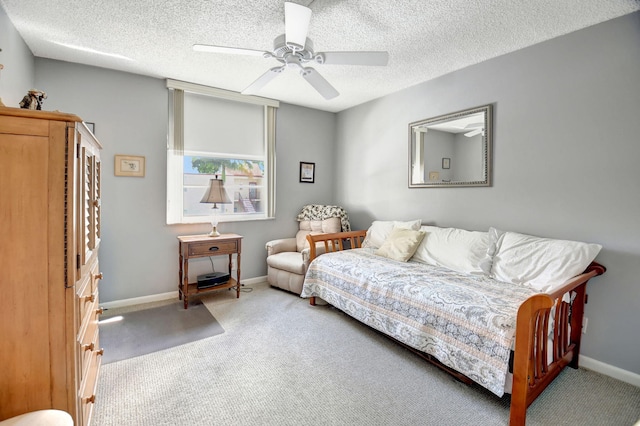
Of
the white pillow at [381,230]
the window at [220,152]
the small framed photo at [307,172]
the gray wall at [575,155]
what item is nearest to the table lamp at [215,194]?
the window at [220,152]

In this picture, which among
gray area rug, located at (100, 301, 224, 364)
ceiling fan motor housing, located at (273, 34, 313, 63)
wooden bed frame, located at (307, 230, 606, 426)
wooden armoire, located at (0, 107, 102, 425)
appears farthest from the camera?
gray area rug, located at (100, 301, 224, 364)

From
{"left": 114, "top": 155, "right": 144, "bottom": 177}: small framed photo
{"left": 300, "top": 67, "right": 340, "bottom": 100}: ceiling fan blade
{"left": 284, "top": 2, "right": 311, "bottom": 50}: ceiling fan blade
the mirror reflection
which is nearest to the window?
{"left": 114, "top": 155, "right": 144, "bottom": 177}: small framed photo

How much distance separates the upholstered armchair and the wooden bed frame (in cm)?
159

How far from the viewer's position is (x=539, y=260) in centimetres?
224

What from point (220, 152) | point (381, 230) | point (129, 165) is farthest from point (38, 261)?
point (381, 230)

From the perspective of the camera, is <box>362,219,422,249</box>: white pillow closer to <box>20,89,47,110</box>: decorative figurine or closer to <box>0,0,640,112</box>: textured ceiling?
<box>0,0,640,112</box>: textured ceiling

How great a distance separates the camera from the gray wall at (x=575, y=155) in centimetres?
208

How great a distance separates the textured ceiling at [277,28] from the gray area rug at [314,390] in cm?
→ 247

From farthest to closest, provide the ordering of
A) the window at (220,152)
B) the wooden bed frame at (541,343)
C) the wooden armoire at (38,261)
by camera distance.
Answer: the window at (220,152) → the wooden bed frame at (541,343) → the wooden armoire at (38,261)

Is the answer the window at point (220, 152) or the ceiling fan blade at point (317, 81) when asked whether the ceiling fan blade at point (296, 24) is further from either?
the window at point (220, 152)

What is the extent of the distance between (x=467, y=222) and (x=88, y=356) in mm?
3108

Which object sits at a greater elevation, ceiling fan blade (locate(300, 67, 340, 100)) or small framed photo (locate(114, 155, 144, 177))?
ceiling fan blade (locate(300, 67, 340, 100))

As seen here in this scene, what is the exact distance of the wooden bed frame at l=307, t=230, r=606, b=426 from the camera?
60.1 inches

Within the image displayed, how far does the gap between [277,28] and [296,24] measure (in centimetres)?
57
